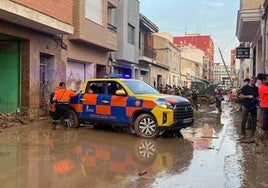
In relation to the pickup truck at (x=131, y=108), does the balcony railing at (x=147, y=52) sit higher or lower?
higher

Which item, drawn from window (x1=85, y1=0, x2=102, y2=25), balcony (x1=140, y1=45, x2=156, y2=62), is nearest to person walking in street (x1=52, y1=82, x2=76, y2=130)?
window (x1=85, y1=0, x2=102, y2=25)

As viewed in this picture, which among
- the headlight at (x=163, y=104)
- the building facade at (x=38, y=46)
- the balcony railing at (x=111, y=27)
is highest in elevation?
the balcony railing at (x=111, y=27)

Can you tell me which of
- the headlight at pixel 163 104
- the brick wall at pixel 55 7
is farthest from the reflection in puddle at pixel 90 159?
the brick wall at pixel 55 7

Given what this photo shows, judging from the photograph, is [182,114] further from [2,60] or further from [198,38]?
[198,38]

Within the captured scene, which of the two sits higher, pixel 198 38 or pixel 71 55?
pixel 198 38

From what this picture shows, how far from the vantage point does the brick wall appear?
14.9 meters

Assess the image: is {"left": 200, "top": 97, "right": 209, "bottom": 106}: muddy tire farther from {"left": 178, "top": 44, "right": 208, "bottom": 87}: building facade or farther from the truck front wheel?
{"left": 178, "top": 44, "right": 208, "bottom": 87}: building facade

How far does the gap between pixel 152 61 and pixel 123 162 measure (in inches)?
1184

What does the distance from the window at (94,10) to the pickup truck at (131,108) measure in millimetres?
8431

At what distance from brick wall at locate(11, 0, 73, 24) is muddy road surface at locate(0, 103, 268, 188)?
4.71m

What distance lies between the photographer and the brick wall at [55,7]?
14.9m

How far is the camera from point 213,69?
129 meters

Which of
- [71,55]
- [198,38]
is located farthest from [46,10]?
[198,38]

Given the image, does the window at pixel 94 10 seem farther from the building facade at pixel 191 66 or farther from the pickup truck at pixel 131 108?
the building facade at pixel 191 66
